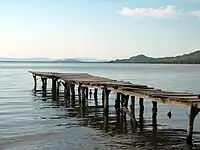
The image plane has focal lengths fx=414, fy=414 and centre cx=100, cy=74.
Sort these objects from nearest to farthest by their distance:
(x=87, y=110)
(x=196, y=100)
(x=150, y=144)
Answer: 1. (x=196, y=100)
2. (x=150, y=144)
3. (x=87, y=110)

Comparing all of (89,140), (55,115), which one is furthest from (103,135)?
(55,115)

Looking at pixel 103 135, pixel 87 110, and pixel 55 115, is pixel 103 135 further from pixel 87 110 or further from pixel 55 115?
pixel 87 110

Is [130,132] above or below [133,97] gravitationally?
below

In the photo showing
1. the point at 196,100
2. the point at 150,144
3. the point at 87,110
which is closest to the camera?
the point at 196,100

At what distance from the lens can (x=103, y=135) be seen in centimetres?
2111

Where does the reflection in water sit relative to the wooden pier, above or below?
below

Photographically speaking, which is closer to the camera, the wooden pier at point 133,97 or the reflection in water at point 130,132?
the wooden pier at point 133,97

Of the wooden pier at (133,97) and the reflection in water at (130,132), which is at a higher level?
the wooden pier at (133,97)

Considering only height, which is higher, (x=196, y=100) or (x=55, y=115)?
(x=196, y=100)

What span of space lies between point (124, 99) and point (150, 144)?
7447 mm

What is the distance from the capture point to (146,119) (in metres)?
26.6

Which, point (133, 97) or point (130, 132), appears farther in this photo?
point (133, 97)

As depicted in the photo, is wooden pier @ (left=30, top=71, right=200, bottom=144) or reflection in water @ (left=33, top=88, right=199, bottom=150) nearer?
wooden pier @ (left=30, top=71, right=200, bottom=144)

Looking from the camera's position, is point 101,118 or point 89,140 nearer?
point 89,140
